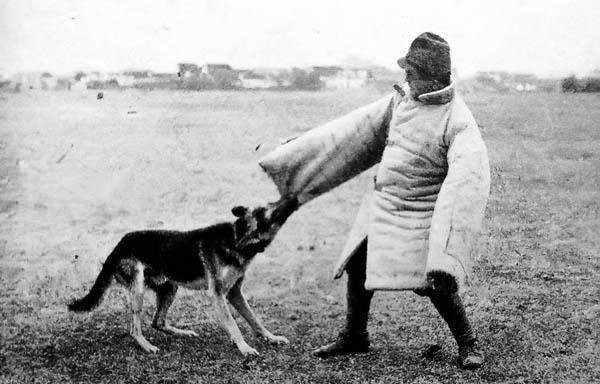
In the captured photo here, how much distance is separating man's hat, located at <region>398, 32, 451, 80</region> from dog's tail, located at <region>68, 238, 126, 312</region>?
6.31ft

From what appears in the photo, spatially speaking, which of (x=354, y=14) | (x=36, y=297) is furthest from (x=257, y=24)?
(x=36, y=297)

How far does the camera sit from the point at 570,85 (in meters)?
3.99

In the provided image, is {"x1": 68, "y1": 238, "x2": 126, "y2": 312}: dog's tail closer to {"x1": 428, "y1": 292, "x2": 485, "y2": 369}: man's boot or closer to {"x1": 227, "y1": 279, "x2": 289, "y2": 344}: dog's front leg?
{"x1": 227, "y1": 279, "x2": 289, "y2": 344}: dog's front leg

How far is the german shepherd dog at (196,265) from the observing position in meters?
3.47

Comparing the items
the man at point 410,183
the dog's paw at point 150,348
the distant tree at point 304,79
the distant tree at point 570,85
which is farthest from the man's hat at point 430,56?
the dog's paw at point 150,348

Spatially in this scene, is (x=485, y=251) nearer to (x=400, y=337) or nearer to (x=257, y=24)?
(x=400, y=337)

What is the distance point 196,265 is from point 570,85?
2.50 meters

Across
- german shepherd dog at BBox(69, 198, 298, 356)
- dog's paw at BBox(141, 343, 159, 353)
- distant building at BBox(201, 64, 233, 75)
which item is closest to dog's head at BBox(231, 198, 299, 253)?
german shepherd dog at BBox(69, 198, 298, 356)

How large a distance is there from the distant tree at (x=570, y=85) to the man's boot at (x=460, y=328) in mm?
1625

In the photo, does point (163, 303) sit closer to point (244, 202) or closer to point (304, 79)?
point (244, 202)

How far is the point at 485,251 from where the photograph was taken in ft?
13.4

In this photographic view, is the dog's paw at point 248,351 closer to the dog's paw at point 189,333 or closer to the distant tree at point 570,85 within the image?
the dog's paw at point 189,333

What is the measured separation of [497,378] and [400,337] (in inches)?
24.9

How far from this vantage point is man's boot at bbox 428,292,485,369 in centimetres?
320
